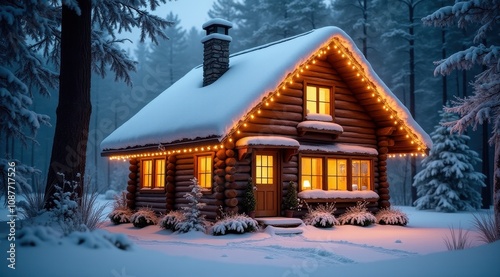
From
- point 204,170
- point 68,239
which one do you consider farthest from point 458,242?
point 68,239

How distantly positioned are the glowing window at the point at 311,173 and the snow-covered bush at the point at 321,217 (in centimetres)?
95

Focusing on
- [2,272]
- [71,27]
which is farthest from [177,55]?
[2,272]

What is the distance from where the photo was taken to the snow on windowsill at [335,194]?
16.9m

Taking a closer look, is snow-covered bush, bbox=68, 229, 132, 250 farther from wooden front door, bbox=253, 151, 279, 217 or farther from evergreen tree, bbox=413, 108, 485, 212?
evergreen tree, bbox=413, 108, 485, 212

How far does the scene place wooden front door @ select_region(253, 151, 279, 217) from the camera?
16250mm

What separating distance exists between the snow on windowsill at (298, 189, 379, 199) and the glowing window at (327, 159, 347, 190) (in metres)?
0.42

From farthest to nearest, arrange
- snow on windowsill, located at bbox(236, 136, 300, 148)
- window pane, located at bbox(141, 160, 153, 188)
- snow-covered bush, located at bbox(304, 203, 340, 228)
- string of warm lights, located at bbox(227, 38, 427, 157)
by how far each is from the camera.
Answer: window pane, located at bbox(141, 160, 153, 188)
snow-covered bush, located at bbox(304, 203, 340, 228)
string of warm lights, located at bbox(227, 38, 427, 157)
snow on windowsill, located at bbox(236, 136, 300, 148)

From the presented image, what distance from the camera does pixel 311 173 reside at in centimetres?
1780

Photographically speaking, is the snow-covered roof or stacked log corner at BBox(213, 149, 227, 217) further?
stacked log corner at BBox(213, 149, 227, 217)

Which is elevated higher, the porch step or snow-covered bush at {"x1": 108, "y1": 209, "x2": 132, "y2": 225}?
the porch step

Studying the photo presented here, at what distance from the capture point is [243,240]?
1309cm

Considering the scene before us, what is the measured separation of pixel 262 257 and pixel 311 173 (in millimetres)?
8072

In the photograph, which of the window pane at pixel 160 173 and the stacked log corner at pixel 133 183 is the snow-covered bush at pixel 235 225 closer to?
the window pane at pixel 160 173

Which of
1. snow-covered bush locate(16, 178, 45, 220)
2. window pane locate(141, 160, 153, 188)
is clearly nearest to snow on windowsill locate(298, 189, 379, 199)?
window pane locate(141, 160, 153, 188)
